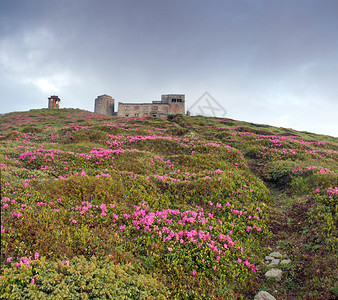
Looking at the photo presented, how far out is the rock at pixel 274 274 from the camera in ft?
22.0

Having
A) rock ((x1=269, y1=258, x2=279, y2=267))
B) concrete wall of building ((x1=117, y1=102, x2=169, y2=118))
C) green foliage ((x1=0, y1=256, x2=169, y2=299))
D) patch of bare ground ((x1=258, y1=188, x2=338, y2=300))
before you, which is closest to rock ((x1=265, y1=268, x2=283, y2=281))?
patch of bare ground ((x1=258, y1=188, x2=338, y2=300))

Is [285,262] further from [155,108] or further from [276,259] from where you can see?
[155,108]

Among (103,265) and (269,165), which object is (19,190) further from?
(269,165)

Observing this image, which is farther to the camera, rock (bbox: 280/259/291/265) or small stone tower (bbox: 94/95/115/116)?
small stone tower (bbox: 94/95/115/116)

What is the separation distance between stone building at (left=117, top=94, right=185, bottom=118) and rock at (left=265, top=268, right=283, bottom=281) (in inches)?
3748

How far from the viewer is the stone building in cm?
10019

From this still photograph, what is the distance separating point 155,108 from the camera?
335 feet

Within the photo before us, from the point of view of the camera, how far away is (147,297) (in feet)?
16.5

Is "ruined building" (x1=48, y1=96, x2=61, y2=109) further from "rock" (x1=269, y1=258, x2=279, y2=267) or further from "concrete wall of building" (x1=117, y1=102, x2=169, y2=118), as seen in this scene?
"rock" (x1=269, y1=258, x2=279, y2=267)

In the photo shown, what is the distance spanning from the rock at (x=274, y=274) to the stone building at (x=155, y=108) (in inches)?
3748

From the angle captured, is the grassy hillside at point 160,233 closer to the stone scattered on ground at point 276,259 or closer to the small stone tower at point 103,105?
the stone scattered on ground at point 276,259

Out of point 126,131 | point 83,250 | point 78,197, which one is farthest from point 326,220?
point 126,131

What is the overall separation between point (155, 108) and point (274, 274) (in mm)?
98342

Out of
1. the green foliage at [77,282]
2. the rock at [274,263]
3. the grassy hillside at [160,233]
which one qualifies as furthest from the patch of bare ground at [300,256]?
the green foliage at [77,282]
